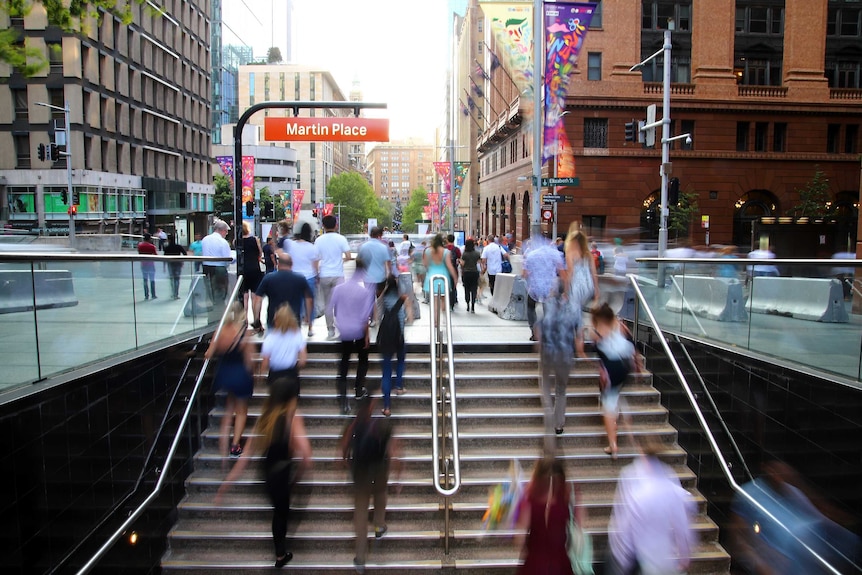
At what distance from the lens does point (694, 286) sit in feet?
30.9

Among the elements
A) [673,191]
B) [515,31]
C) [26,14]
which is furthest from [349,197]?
[26,14]

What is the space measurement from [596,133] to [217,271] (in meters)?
33.8

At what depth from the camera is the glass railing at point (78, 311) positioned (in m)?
5.75

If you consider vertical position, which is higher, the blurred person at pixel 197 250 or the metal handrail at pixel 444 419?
the blurred person at pixel 197 250

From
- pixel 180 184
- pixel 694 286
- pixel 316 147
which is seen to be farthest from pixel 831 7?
pixel 316 147

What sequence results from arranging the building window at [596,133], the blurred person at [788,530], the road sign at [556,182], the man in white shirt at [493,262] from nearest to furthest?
the blurred person at [788,530]
the man in white shirt at [493,262]
the road sign at [556,182]
the building window at [596,133]

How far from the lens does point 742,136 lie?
41.3 meters

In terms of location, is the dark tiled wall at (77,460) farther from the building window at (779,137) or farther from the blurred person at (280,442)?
the building window at (779,137)

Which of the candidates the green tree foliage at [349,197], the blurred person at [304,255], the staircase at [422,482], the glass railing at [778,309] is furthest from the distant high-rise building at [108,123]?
the green tree foliage at [349,197]

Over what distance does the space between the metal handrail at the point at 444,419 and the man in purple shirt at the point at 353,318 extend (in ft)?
3.12

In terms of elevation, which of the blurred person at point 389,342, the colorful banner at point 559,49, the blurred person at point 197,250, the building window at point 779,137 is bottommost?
the blurred person at point 389,342

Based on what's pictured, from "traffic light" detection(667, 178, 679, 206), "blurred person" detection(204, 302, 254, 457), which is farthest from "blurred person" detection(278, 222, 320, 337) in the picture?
"traffic light" detection(667, 178, 679, 206)

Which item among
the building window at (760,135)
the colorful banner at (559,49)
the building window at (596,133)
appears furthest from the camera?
the building window at (760,135)

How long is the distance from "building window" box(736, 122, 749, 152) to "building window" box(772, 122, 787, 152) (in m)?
1.64
